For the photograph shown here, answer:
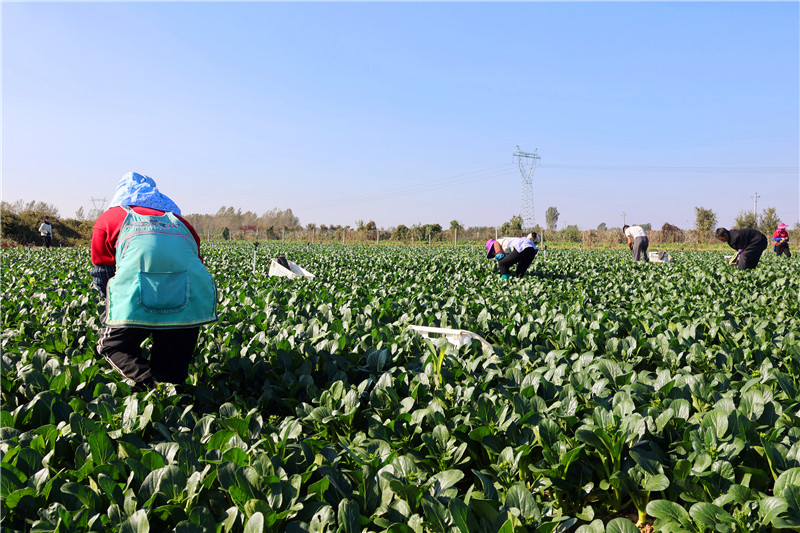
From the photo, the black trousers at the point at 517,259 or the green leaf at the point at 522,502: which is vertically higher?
the black trousers at the point at 517,259

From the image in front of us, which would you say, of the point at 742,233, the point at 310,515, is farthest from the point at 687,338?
the point at 742,233

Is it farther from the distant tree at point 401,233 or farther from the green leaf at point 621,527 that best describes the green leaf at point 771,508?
the distant tree at point 401,233

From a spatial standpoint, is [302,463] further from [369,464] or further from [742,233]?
[742,233]

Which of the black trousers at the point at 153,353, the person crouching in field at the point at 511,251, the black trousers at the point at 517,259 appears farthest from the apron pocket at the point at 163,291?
the black trousers at the point at 517,259

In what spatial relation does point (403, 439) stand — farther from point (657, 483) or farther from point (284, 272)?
point (284, 272)

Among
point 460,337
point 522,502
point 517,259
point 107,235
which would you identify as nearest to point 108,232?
point 107,235

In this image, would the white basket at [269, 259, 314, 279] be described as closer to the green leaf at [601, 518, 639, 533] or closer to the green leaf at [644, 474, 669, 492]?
the green leaf at [644, 474, 669, 492]

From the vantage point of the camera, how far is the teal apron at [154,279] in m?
2.96

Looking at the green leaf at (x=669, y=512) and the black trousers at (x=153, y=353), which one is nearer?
the green leaf at (x=669, y=512)

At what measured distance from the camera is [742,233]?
41.5 ft

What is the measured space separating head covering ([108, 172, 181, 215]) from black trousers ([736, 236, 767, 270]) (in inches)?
551

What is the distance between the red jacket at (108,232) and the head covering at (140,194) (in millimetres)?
51

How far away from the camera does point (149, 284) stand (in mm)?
2973

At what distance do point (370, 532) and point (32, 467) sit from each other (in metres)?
1.43
